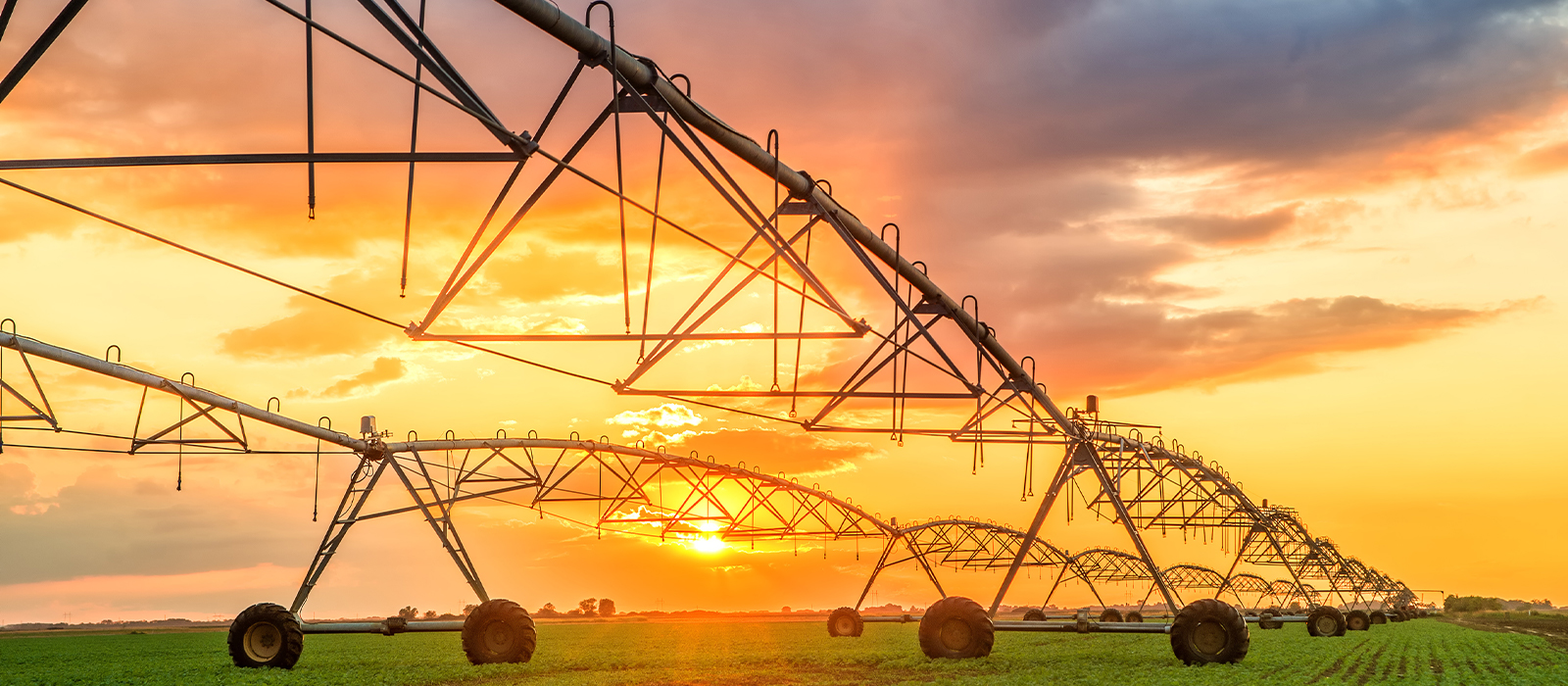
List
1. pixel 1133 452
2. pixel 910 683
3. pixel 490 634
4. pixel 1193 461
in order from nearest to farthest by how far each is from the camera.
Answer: pixel 910 683
pixel 490 634
pixel 1133 452
pixel 1193 461

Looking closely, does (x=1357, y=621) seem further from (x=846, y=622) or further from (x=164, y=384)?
(x=164, y=384)

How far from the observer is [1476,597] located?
18088cm

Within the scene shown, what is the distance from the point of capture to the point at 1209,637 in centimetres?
2703

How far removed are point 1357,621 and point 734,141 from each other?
220ft

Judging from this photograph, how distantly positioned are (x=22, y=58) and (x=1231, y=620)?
25090 mm

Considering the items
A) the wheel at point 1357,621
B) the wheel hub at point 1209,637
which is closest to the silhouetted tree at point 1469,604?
the wheel at point 1357,621

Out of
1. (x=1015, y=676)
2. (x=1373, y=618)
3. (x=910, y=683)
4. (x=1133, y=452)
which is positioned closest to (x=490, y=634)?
(x=910, y=683)

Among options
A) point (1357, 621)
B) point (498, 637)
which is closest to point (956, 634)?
point (498, 637)

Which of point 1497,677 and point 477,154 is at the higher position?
point 477,154

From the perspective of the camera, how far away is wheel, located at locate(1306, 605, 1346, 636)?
192 feet

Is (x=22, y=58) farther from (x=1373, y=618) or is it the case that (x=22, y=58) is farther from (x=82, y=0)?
(x=1373, y=618)

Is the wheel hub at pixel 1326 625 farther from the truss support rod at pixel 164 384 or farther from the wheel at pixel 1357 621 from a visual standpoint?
the truss support rod at pixel 164 384

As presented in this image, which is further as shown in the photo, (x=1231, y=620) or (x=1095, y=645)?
(x=1095, y=645)

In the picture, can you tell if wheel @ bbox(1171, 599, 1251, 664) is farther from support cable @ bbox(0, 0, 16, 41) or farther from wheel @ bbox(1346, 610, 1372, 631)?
wheel @ bbox(1346, 610, 1372, 631)
